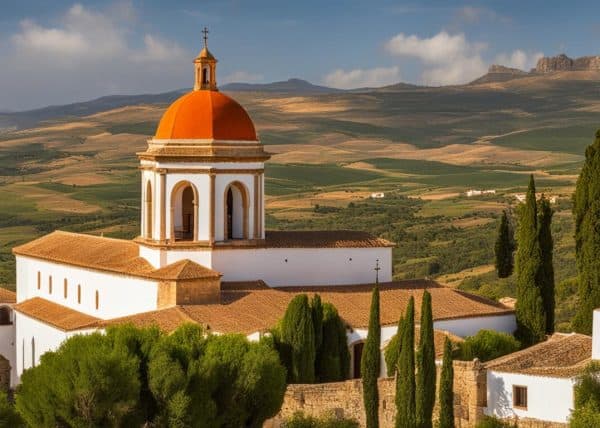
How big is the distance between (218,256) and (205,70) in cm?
561

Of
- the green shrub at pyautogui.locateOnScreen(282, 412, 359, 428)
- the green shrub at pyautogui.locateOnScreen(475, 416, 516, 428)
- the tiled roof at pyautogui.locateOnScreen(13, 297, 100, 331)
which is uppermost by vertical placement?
the tiled roof at pyautogui.locateOnScreen(13, 297, 100, 331)

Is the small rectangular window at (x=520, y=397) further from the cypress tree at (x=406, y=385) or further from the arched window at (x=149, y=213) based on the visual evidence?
the arched window at (x=149, y=213)

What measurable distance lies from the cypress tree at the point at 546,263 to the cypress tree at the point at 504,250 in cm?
517

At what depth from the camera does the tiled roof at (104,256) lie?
3812cm

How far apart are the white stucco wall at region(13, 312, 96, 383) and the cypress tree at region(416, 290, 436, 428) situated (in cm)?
1185

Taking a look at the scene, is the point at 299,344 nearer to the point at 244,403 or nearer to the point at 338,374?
the point at 338,374

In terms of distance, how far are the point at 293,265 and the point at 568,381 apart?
11545mm

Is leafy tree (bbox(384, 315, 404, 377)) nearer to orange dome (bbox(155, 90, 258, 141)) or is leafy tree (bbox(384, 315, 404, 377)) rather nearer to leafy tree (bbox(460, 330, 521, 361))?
leafy tree (bbox(460, 330, 521, 361))

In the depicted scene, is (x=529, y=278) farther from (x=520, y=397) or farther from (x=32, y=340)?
(x=32, y=340)

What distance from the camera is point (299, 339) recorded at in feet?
114

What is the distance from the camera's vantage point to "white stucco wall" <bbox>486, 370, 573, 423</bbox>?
3069 cm

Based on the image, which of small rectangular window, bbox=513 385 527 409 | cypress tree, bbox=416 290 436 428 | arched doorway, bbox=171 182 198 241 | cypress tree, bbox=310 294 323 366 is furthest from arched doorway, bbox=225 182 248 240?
small rectangular window, bbox=513 385 527 409

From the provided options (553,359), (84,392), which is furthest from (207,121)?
(84,392)

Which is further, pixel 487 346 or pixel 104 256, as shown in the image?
pixel 104 256
